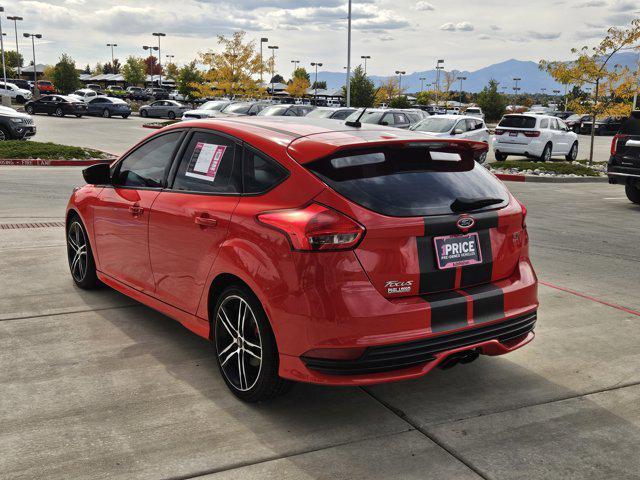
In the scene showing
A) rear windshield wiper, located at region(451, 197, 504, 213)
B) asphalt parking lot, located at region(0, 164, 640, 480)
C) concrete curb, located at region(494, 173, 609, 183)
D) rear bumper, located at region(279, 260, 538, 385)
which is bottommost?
concrete curb, located at region(494, 173, 609, 183)

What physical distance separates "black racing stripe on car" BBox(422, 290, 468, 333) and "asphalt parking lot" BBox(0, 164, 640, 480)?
58cm

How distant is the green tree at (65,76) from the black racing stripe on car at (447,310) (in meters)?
77.2

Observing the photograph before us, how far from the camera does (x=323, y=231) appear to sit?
11.2 feet

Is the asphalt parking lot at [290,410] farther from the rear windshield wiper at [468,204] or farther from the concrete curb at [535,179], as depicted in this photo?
the concrete curb at [535,179]

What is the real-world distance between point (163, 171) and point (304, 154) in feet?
4.98

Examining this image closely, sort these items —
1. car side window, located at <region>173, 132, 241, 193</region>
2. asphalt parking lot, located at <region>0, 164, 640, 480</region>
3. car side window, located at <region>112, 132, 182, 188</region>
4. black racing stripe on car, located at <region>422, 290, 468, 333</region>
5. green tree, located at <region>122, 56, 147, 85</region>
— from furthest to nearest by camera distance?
1. green tree, located at <region>122, 56, 147, 85</region>
2. car side window, located at <region>112, 132, 182, 188</region>
3. car side window, located at <region>173, 132, 241, 193</region>
4. black racing stripe on car, located at <region>422, 290, 468, 333</region>
5. asphalt parking lot, located at <region>0, 164, 640, 480</region>

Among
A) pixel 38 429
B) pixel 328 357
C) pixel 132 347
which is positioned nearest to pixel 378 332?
pixel 328 357

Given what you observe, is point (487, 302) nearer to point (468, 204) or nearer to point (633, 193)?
point (468, 204)

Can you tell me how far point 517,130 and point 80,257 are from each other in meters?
18.3

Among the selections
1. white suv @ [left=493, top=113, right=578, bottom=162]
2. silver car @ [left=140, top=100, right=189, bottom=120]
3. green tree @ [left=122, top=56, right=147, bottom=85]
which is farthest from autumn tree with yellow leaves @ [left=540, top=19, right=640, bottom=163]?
green tree @ [left=122, top=56, right=147, bottom=85]

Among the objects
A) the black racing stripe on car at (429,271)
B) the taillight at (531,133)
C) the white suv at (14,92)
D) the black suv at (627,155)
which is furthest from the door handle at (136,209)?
the white suv at (14,92)

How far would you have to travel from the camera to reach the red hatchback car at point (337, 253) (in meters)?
3.43

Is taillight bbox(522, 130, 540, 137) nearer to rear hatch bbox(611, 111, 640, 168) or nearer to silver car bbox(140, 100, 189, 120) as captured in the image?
rear hatch bbox(611, 111, 640, 168)

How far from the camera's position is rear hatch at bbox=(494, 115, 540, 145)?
21.8 metres
